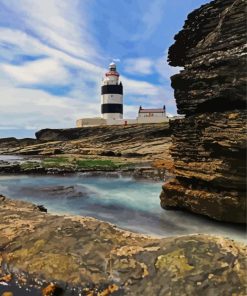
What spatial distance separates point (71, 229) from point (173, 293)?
3359 mm

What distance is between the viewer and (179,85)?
17.8 metres

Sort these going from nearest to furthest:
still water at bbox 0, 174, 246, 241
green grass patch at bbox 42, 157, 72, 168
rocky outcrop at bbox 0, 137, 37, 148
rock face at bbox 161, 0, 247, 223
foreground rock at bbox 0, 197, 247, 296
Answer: foreground rock at bbox 0, 197, 247, 296 < rock face at bbox 161, 0, 247, 223 < still water at bbox 0, 174, 246, 241 < green grass patch at bbox 42, 157, 72, 168 < rocky outcrop at bbox 0, 137, 37, 148

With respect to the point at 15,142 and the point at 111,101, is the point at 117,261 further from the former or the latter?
the point at 15,142

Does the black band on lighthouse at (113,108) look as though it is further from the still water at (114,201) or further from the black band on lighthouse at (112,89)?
the still water at (114,201)

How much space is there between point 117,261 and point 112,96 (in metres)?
85.7

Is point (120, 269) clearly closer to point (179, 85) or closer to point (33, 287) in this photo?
point (33, 287)

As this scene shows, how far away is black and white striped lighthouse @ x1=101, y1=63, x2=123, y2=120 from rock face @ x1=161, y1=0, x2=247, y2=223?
73361 millimetres

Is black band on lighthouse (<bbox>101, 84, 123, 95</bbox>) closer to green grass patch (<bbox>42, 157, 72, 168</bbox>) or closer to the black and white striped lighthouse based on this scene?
the black and white striped lighthouse

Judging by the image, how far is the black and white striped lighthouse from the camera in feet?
302

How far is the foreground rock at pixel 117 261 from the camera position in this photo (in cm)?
690

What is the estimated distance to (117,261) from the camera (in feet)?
25.5

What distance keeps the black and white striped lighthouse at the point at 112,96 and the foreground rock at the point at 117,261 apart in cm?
8313

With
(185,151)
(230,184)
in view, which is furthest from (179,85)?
(230,184)

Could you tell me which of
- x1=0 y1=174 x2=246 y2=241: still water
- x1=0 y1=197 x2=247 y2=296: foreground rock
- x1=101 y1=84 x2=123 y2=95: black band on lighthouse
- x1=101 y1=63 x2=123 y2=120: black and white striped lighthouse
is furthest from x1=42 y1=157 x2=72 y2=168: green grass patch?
x1=101 y1=84 x2=123 y2=95: black band on lighthouse
